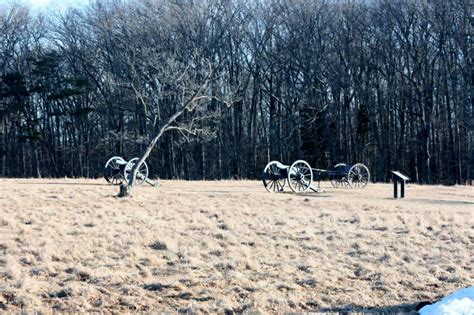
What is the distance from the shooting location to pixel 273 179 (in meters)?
25.6

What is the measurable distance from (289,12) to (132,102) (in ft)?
47.3

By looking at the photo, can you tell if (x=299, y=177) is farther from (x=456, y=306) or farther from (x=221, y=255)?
(x=456, y=306)

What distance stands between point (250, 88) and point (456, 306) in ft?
152

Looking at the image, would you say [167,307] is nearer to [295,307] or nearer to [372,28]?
[295,307]

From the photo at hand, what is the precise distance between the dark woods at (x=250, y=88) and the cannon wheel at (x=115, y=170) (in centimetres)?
1680

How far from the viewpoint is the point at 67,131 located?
53406 millimetres

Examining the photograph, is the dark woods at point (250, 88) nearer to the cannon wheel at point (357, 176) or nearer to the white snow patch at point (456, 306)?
the cannon wheel at point (357, 176)

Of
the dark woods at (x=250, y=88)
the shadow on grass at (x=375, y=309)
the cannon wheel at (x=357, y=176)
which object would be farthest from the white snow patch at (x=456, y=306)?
the dark woods at (x=250, y=88)

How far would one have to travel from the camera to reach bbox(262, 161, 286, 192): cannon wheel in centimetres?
2552

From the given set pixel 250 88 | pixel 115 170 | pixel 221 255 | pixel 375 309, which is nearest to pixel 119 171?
pixel 115 170

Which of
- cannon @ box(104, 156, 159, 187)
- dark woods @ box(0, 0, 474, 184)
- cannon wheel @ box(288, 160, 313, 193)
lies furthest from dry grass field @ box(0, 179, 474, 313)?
Answer: dark woods @ box(0, 0, 474, 184)

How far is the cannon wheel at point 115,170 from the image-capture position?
2641cm

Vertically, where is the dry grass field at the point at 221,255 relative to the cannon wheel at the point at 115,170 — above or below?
below

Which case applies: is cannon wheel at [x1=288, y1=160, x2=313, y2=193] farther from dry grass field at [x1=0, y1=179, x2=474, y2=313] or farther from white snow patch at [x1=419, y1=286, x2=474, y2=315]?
white snow patch at [x1=419, y1=286, x2=474, y2=315]
